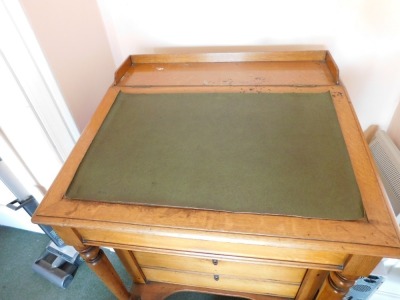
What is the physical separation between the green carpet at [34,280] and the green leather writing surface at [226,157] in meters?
0.79

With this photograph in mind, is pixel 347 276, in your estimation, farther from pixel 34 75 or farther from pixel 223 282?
pixel 34 75

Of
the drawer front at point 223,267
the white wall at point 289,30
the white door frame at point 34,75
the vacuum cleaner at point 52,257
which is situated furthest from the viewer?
the vacuum cleaner at point 52,257

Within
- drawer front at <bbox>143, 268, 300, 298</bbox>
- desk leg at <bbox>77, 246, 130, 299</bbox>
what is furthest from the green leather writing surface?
drawer front at <bbox>143, 268, 300, 298</bbox>

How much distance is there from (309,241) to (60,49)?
2.81 feet

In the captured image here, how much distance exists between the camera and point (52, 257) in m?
1.29

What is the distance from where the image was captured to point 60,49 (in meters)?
0.83

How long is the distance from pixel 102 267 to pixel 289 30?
1010mm

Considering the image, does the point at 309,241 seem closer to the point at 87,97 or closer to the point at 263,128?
the point at 263,128

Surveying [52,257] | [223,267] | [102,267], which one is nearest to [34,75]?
[102,267]

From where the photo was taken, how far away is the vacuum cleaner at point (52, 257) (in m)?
1.14

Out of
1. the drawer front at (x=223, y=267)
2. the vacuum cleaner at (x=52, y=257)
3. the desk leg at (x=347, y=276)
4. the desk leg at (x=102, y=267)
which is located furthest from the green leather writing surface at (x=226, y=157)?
Result: the vacuum cleaner at (x=52, y=257)

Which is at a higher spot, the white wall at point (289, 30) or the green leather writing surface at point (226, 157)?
the white wall at point (289, 30)

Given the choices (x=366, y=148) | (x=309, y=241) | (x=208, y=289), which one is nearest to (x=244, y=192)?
(x=309, y=241)

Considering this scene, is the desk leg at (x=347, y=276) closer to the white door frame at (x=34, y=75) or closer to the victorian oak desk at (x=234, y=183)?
the victorian oak desk at (x=234, y=183)
